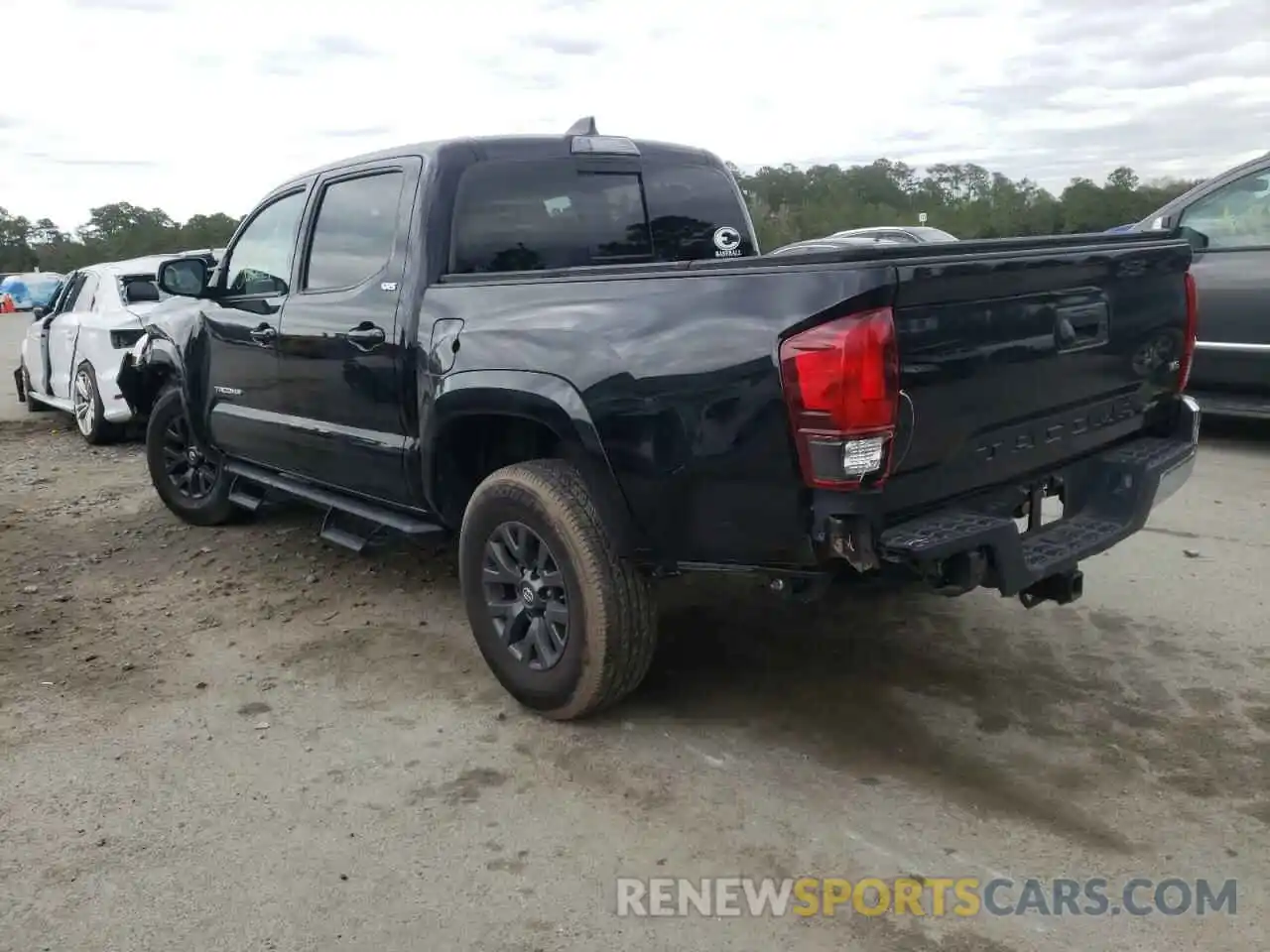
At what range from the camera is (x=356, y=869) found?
297 cm

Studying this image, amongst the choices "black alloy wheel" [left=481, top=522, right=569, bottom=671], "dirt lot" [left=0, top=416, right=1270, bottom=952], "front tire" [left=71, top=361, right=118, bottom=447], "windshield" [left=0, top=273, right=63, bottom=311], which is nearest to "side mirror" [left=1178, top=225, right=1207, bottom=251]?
"dirt lot" [left=0, top=416, right=1270, bottom=952]

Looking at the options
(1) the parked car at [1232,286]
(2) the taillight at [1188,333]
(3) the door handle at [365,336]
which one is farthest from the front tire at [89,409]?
(1) the parked car at [1232,286]

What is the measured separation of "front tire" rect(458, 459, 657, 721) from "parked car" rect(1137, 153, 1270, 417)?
5.67 meters

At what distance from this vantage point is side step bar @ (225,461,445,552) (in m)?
4.48

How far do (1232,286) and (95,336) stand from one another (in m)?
8.72

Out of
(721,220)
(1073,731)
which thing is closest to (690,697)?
(1073,731)

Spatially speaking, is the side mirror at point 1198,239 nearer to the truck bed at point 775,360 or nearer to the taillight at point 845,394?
the truck bed at point 775,360

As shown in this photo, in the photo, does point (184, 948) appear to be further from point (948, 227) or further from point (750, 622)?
point (948, 227)

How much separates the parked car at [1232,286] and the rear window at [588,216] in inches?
163

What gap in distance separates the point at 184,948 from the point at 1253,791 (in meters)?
2.93

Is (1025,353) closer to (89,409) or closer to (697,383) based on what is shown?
(697,383)

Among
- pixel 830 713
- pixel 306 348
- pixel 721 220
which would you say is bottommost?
pixel 830 713

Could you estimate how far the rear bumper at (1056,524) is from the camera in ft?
9.73

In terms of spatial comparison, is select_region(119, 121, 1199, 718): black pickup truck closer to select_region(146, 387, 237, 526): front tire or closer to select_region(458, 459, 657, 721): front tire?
select_region(458, 459, 657, 721): front tire
